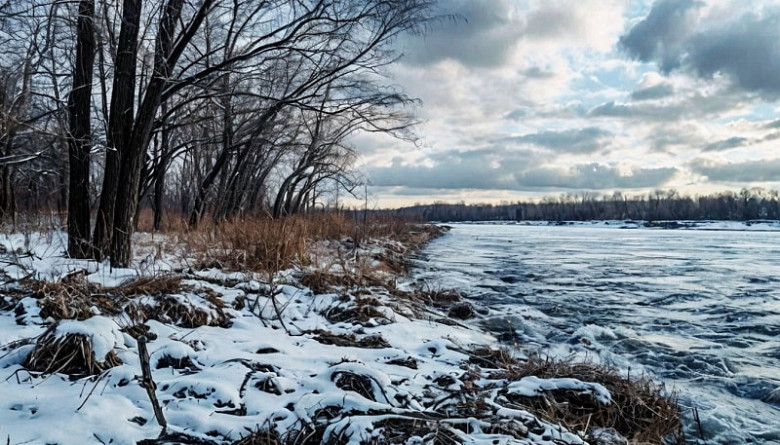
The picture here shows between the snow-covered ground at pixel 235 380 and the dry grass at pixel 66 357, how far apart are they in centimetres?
2

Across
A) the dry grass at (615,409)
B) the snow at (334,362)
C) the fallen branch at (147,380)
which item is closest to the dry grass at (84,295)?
the snow at (334,362)

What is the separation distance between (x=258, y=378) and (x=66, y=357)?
3.81 ft

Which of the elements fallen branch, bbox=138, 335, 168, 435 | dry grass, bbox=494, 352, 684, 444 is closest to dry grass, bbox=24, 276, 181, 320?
fallen branch, bbox=138, 335, 168, 435

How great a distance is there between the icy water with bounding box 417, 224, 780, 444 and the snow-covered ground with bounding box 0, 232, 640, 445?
1.20 meters

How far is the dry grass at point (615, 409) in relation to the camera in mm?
2855

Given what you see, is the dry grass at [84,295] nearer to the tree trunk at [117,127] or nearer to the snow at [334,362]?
the snow at [334,362]

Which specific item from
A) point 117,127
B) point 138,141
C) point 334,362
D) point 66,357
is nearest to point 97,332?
point 66,357

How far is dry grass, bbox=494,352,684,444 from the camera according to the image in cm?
286

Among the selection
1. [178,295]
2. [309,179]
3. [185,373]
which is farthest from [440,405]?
[309,179]

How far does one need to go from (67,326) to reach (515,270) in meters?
10.7

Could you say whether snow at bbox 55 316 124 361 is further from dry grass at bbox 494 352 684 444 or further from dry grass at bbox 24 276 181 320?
dry grass at bbox 494 352 684 444

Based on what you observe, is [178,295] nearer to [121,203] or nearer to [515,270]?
[121,203]

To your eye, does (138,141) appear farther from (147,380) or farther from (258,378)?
(147,380)

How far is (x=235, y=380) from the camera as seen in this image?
2.84 metres
